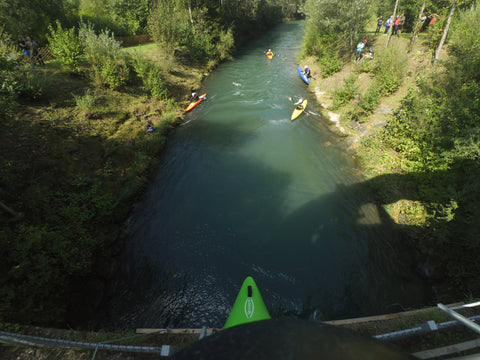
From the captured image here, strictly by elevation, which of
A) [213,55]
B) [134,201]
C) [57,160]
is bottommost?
[134,201]

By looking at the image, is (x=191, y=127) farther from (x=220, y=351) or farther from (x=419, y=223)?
(x=220, y=351)

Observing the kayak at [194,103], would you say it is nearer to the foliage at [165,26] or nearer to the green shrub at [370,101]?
the foliage at [165,26]

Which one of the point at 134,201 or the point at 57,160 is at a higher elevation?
the point at 57,160

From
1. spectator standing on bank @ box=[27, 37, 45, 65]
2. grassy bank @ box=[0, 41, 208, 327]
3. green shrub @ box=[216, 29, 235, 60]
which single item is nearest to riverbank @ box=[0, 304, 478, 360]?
grassy bank @ box=[0, 41, 208, 327]

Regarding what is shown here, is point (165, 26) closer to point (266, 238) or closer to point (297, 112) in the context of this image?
point (297, 112)

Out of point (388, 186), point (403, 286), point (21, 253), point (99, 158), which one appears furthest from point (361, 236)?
point (99, 158)
